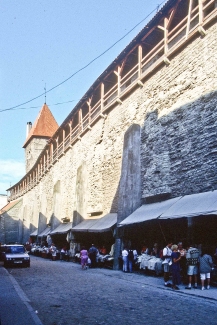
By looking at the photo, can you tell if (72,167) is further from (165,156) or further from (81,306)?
(81,306)

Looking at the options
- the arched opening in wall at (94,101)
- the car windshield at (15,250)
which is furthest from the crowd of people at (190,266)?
the arched opening in wall at (94,101)

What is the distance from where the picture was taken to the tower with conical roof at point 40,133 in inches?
2175

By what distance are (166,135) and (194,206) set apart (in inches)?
170

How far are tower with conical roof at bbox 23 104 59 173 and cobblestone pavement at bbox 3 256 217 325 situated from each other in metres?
45.7

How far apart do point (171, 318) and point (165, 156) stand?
27.3 feet

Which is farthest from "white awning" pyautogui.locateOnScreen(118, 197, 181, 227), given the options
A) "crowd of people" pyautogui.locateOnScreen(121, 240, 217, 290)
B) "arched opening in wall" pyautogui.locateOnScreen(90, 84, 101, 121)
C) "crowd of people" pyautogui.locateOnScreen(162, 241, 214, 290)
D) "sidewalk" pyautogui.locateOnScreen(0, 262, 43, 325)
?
"arched opening in wall" pyautogui.locateOnScreen(90, 84, 101, 121)

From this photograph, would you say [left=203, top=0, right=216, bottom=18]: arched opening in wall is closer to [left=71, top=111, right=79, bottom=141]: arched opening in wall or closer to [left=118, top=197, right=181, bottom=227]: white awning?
[left=118, top=197, right=181, bottom=227]: white awning

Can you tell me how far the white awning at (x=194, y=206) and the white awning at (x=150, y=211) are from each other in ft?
1.50

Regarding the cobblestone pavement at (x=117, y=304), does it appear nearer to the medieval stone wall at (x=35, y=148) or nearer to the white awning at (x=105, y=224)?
the white awning at (x=105, y=224)

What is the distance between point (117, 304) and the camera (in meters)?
7.41

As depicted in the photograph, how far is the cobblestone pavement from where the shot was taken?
5.93m

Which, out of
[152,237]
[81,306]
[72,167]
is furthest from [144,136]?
[72,167]

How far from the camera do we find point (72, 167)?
89.7 ft

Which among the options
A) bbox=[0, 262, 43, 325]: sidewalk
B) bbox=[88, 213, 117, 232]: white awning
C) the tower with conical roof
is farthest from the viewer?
the tower with conical roof
